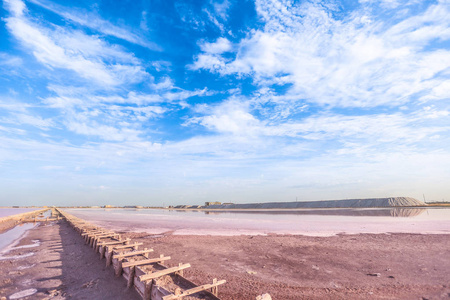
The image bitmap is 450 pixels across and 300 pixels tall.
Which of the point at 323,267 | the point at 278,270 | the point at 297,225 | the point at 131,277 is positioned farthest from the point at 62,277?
the point at 297,225

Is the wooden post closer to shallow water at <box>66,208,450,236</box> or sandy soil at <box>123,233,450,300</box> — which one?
sandy soil at <box>123,233,450,300</box>

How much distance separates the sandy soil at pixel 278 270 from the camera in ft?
23.9

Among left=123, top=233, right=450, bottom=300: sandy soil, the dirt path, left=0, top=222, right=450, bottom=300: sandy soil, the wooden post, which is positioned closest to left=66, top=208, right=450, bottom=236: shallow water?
left=123, top=233, right=450, bottom=300: sandy soil

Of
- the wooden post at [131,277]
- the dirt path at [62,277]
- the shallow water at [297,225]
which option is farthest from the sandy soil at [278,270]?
the shallow water at [297,225]

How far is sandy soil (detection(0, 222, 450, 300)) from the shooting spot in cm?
729

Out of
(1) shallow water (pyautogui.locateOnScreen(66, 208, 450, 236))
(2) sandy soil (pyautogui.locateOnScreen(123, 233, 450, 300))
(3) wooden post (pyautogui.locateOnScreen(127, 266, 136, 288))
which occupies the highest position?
(3) wooden post (pyautogui.locateOnScreen(127, 266, 136, 288))

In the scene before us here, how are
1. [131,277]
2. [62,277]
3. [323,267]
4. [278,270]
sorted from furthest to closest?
[323,267], [278,270], [62,277], [131,277]

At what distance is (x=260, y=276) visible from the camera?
28.3ft

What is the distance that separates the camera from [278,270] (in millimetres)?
9352

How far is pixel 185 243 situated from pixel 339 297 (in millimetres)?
10444

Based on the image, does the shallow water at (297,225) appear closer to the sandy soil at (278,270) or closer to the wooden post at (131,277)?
the sandy soil at (278,270)

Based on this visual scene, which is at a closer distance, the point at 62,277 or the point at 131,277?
the point at 131,277

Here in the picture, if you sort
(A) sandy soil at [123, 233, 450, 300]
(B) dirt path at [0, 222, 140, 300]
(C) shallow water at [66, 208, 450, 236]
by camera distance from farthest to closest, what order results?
(C) shallow water at [66, 208, 450, 236] → (B) dirt path at [0, 222, 140, 300] → (A) sandy soil at [123, 233, 450, 300]

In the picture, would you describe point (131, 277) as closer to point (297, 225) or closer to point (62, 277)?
point (62, 277)
